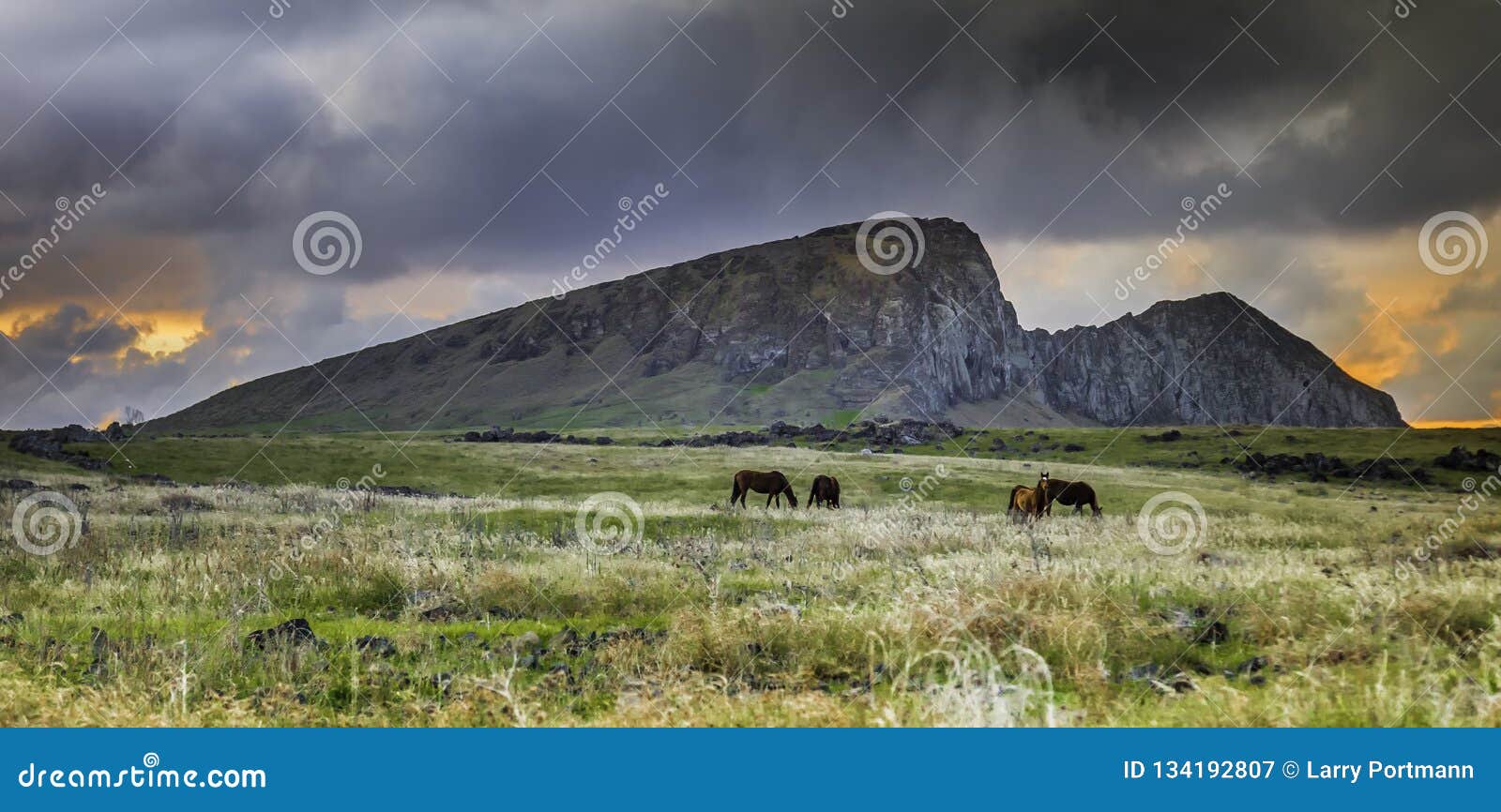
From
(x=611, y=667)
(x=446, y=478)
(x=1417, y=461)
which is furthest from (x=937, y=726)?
(x=1417, y=461)

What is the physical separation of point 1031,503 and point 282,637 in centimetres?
2705

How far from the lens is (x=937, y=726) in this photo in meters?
5.85

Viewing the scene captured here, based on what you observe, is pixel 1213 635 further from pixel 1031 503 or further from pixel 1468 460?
pixel 1468 460

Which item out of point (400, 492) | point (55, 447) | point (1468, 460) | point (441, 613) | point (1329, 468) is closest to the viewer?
point (441, 613)

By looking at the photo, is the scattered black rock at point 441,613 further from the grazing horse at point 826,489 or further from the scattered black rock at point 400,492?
the scattered black rock at point 400,492

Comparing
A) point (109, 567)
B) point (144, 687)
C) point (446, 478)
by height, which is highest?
point (446, 478)

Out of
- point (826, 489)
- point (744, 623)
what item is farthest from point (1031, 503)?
point (744, 623)

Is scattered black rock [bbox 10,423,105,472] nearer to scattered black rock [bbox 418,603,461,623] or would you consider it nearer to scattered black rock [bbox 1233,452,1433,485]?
scattered black rock [bbox 418,603,461,623]

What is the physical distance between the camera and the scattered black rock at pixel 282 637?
1059 centimetres

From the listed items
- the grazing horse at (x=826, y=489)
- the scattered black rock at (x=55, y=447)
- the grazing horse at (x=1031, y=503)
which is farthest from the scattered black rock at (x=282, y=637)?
the scattered black rock at (x=55, y=447)

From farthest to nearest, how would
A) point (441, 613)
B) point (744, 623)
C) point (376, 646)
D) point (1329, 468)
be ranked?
point (1329, 468)
point (441, 613)
point (376, 646)
point (744, 623)

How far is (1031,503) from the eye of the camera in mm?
32375

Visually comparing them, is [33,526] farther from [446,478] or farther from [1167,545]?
[446,478]

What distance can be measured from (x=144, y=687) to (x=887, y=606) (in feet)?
27.9
